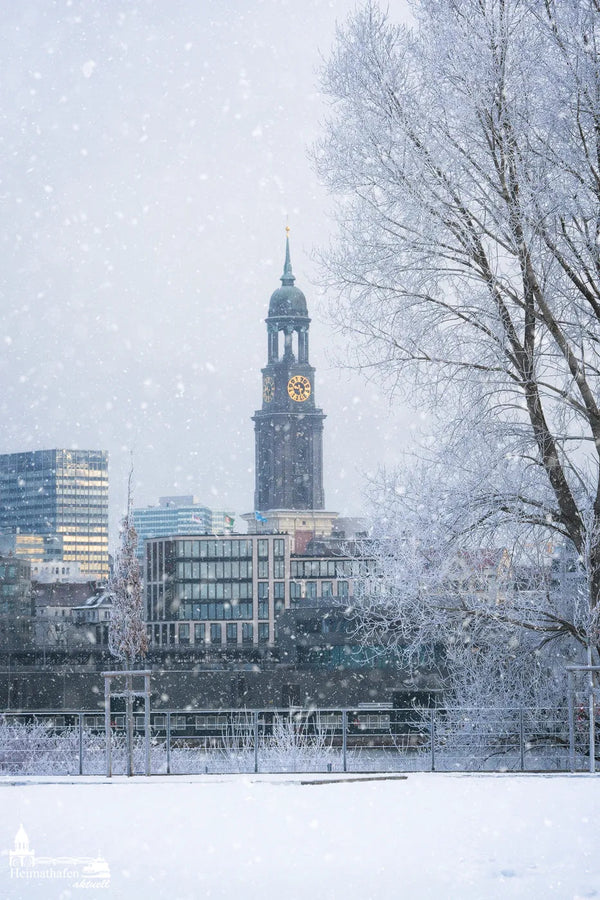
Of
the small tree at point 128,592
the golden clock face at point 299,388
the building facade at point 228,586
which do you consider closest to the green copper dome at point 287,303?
the golden clock face at point 299,388

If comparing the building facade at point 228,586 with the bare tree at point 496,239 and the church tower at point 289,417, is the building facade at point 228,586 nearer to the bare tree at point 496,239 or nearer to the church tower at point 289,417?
the church tower at point 289,417

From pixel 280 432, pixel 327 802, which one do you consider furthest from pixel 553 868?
pixel 280 432

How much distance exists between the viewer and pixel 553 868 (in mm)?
6738

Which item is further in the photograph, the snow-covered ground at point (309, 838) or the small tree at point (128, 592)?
the small tree at point (128, 592)

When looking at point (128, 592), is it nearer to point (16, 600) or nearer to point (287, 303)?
point (16, 600)

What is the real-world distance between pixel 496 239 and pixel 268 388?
17054 cm

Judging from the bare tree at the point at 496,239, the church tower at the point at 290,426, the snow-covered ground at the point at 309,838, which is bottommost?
the snow-covered ground at the point at 309,838

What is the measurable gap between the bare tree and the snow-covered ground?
2.59 meters

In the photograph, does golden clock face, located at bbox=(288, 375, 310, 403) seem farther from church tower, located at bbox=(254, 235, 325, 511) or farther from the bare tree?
the bare tree

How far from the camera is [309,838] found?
7828 millimetres

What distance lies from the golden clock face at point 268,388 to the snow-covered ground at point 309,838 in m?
169

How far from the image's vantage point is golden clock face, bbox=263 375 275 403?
7082 inches
